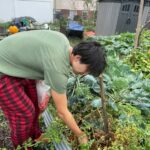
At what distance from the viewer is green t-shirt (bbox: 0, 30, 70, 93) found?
6.26 feet

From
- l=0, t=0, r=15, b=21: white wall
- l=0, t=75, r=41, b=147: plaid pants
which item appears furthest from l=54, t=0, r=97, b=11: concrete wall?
l=0, t=75, r=41, b=147: plaid pants

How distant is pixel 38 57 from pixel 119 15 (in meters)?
7.51

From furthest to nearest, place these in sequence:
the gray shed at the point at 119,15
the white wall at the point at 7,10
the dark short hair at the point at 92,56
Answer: the white wall at the point at 7,10 → the gray shed at the point at 119,15 → the dark short hair at the point at 92,56

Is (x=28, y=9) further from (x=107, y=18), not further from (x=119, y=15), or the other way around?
(x=119, y=15)

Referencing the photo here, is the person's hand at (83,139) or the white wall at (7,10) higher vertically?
the person's hand at (83,139)

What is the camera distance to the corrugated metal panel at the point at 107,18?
30.0ft

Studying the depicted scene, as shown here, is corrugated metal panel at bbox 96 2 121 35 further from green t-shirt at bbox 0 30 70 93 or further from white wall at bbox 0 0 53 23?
green t-shirt at bbox 0 30 70 93

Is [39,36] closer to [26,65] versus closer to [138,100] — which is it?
[26,65]

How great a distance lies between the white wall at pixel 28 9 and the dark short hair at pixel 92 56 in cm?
1256

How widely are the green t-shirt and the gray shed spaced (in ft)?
23.9

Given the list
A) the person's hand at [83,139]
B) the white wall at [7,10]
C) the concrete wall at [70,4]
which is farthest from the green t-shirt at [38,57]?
the concrete wall at [70,4]

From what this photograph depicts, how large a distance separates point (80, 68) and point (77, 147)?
0.86 m

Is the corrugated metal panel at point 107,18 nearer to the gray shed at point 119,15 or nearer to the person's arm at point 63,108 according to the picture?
the gray shed at point 119,15

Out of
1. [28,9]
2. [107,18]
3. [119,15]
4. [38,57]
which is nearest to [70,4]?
[28,9]
